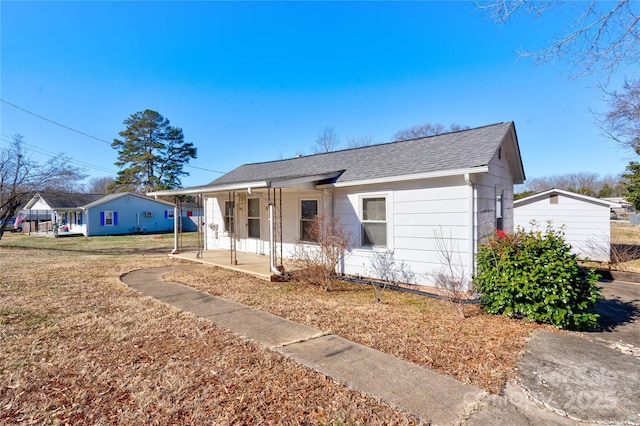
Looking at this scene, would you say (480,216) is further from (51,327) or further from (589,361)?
(51,327)

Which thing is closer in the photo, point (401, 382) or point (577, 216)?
point (401, 382)

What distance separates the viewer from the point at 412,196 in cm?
698

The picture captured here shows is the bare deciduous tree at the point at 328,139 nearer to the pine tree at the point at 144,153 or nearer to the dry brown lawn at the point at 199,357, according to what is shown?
the pine tree at the point at 144,153

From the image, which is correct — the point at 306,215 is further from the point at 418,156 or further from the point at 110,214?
the point at 110,214

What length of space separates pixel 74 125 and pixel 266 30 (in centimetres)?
2042

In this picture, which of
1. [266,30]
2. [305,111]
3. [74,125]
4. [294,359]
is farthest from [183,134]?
[294,359]

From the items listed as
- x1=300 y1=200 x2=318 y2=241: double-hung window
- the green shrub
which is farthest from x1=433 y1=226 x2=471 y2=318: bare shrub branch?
x1=300 y1=200 x2=318 y2=241: double-hung window

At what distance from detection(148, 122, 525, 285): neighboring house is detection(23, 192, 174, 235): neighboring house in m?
22.6

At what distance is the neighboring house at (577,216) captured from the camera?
422 inches

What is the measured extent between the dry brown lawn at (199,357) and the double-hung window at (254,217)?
4.84 metres

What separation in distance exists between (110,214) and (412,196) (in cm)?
3019

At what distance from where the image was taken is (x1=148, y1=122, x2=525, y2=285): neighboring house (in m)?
6.33

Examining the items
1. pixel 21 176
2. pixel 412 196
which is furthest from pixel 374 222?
pixel 21 176

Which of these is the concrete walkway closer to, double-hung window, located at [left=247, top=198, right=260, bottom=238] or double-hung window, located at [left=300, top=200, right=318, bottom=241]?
double-hung window, located at [left=300, top=200, right=318, bottom=241]
